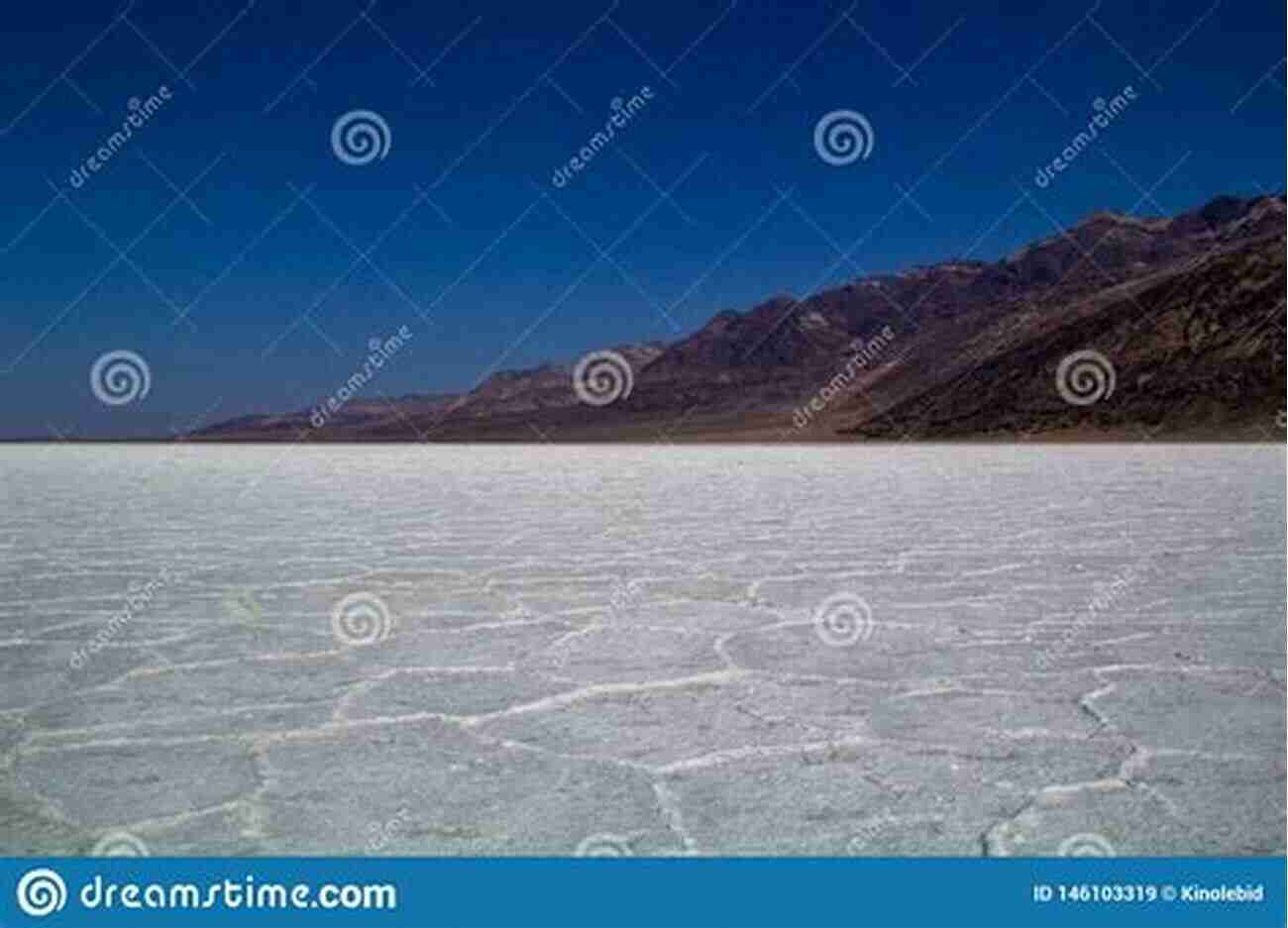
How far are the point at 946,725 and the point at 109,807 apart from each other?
189 centimetres

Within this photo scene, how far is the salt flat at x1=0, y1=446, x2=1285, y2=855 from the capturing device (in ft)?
8.13

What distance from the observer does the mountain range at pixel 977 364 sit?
48938 millimetres

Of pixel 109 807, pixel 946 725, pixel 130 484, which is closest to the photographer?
pixel 109 807

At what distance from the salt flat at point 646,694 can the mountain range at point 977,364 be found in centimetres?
501

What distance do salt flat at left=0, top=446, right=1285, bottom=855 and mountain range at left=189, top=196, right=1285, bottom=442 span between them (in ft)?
16.4

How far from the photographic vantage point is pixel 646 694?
3615mm

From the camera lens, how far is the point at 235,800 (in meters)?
2.62

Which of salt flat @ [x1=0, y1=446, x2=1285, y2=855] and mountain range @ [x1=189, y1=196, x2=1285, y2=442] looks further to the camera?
mountain range @ [x1=189, y1=196, x2=1285, y2=442]

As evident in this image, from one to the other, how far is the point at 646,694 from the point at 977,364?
67062 mm

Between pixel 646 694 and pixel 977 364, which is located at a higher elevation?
pixel 977 364

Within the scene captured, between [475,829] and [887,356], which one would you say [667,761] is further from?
[887,356]

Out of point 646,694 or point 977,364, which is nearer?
point 646,694

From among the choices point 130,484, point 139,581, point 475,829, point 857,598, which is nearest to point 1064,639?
point 857,598

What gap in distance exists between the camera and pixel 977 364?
6819 cm
